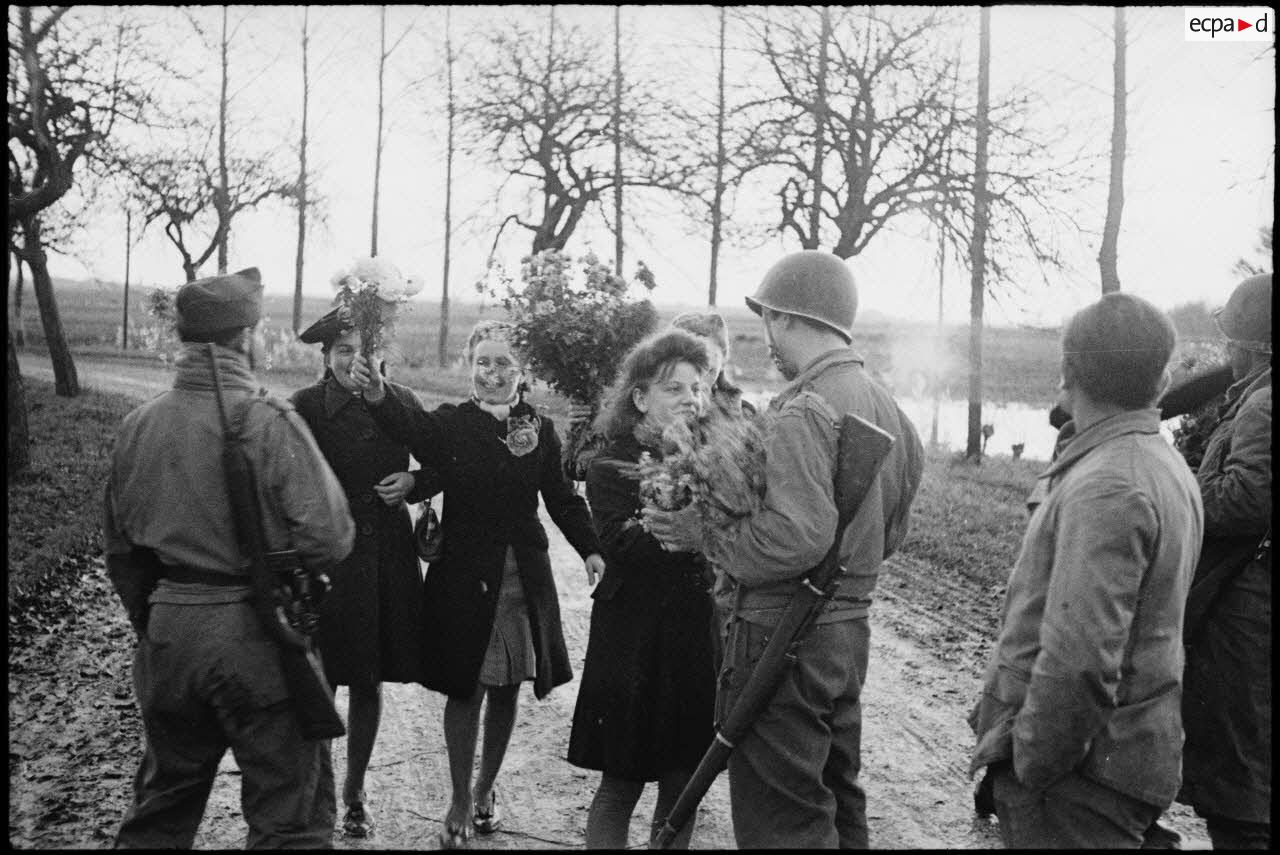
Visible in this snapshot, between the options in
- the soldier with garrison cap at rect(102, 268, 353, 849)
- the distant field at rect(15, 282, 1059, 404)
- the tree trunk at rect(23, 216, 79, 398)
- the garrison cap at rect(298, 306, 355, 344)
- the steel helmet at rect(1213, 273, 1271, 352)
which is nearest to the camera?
the soldier with garrison cap at rect(102, 268, 353, 849)

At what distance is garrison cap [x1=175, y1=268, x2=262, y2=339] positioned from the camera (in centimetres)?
323

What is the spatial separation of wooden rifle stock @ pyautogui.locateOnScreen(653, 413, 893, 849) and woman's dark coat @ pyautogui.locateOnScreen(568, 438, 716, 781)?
0.62 m

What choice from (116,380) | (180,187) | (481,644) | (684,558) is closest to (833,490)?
(684,558)

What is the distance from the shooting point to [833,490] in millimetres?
3004

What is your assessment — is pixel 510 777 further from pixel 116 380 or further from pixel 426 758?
pixel 116 380

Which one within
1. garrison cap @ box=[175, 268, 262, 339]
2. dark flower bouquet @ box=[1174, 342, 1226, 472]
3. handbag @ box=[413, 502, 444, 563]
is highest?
garrison cap @ box=[175, 268, 262, 339]

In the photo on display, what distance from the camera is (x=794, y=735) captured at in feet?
9.95

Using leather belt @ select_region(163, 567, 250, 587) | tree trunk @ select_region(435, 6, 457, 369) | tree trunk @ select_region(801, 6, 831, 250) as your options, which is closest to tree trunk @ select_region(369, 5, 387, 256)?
tree trunk @ select_region(435, 6, 457, 369)

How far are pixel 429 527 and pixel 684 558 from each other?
4.20 ft

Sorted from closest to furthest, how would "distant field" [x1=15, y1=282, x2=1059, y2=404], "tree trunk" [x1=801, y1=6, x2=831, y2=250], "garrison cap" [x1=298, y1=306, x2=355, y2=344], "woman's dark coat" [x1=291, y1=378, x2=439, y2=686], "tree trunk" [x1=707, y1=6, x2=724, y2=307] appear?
"woman's dark coat" [x1=291, y1=378, x2=439, y2=686] < "garrison cap" [x1=298, y1=306, x2=355, y2=344] < "tree trunk" [x1=801, y1=6, x2=831, y2=250] < "tree trunk" [x1=707, y1=6, x2=724, y2=307] < "distant field" [x1=15, y1=282, x2=1059, y2=404]

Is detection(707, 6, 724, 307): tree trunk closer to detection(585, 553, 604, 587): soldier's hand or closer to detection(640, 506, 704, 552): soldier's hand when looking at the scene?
detection(585, 553, 604, 587): soldier's hand

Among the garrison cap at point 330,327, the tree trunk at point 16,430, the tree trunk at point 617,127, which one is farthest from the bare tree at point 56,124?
the tree trunk at point 617,127

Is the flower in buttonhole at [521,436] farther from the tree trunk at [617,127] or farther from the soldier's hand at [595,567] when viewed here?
the tree trunk at [617,127]

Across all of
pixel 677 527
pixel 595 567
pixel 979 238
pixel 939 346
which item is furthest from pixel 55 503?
pixel 939 346
